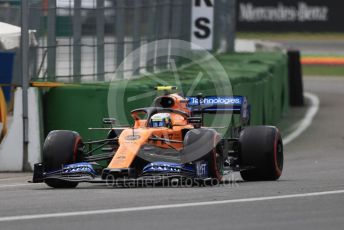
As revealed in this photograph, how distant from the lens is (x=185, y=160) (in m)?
12.4

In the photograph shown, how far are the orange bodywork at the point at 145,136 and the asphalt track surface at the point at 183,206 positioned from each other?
0.35 meters

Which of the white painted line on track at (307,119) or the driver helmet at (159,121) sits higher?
the driver helmet at (159,121)

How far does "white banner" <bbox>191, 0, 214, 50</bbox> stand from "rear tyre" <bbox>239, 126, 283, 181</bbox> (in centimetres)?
1166

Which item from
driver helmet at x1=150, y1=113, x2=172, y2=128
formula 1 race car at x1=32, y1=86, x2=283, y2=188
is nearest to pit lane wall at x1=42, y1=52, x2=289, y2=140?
formula 1 race car at x1=32, y1=86, x2=283, y2=188

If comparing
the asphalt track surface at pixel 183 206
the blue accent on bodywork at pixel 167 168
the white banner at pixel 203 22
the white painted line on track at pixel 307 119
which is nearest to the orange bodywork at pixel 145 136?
the blue accent on bodywork at pixel 167 168

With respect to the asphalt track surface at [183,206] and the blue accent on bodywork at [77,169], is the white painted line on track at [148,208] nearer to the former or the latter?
the asphalt track surface at [183,206]

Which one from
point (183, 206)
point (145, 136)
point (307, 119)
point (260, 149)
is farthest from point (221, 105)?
point (307, 119)

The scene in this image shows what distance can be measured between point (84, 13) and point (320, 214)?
8968 millimetres

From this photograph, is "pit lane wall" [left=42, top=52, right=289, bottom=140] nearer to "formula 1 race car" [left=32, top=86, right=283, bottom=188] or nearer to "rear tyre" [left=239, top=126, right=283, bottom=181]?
"formula 1 race car" [left=32, top=86, right=283, bottom=188]

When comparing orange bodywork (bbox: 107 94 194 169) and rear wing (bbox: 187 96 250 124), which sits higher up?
rear wing (bbox: 187 96 250 124)

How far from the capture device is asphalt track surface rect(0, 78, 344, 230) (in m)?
9.26

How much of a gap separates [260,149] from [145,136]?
4.68ft

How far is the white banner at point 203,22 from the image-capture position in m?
25.0

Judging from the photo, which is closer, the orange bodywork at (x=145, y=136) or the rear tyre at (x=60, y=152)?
the orange bodywork at (x=145, y=136)
